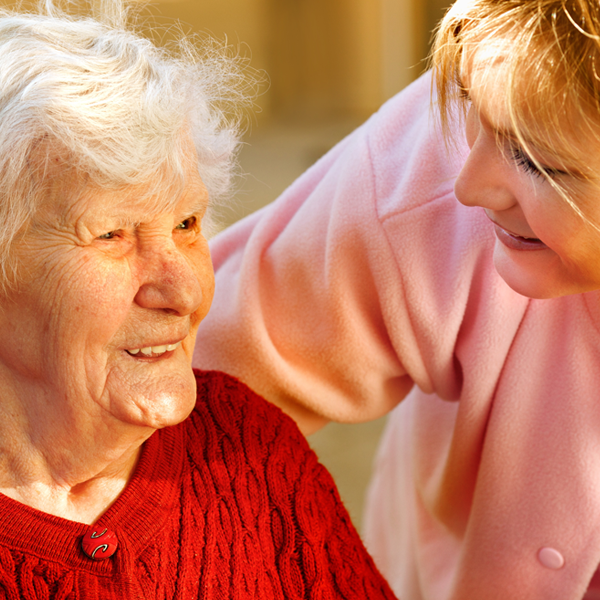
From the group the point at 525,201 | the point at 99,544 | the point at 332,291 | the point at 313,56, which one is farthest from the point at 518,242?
the point at 313,56

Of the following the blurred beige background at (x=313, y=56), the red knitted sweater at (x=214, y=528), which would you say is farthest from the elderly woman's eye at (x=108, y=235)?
the blurred beige background at (x=313, y=56)

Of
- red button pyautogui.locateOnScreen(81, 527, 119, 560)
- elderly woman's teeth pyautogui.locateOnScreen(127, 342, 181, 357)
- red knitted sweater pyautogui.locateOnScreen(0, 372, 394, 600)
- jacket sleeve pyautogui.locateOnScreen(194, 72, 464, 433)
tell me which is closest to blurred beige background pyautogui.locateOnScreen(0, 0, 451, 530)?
jacket sleeve pyautogui.locateOnScreen(194, 72, 464, 433)

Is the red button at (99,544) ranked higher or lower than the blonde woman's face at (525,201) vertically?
lower

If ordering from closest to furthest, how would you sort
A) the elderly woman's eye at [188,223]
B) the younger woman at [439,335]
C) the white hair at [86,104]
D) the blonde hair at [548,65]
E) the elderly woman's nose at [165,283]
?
the blonde hair at [548,65] → the white hair at [86,104] → the elderly woman's nose at [165,283] → the elderly woman's eye at [188,223] → the younger woman at [439,335]

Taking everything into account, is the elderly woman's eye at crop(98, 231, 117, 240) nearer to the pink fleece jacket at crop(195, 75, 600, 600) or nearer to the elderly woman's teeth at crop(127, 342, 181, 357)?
the elderly woman's teeth at crop(127, 342, 181, 357)

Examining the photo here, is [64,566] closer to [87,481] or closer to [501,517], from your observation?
[87,481]

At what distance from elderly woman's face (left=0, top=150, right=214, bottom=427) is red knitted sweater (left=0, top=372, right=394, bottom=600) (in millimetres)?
172

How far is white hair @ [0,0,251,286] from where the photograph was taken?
1.05m

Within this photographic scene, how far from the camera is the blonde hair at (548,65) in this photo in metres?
0.92

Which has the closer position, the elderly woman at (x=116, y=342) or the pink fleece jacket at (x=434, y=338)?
the elderly woman at (x=116, y=342)

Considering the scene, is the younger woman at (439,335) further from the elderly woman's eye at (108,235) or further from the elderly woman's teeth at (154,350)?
the elderly woman's eye at (108,235)

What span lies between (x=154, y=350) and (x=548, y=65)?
2.24 feet

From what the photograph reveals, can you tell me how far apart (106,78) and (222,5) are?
5.18 metres

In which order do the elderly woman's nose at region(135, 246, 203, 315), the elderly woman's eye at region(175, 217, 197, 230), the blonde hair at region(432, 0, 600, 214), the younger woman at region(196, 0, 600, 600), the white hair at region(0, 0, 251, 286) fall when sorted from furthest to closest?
the younger woman at region(196, 0, 600, 600) → the elderly woman's eye at region(175, 217, 197, 230) → the elderly woman's nose at region(135, 246, 203, 315) → the white hair at region(0, 0, 251, 286) → the blonde hair at region(432, 0, 600, 214)
